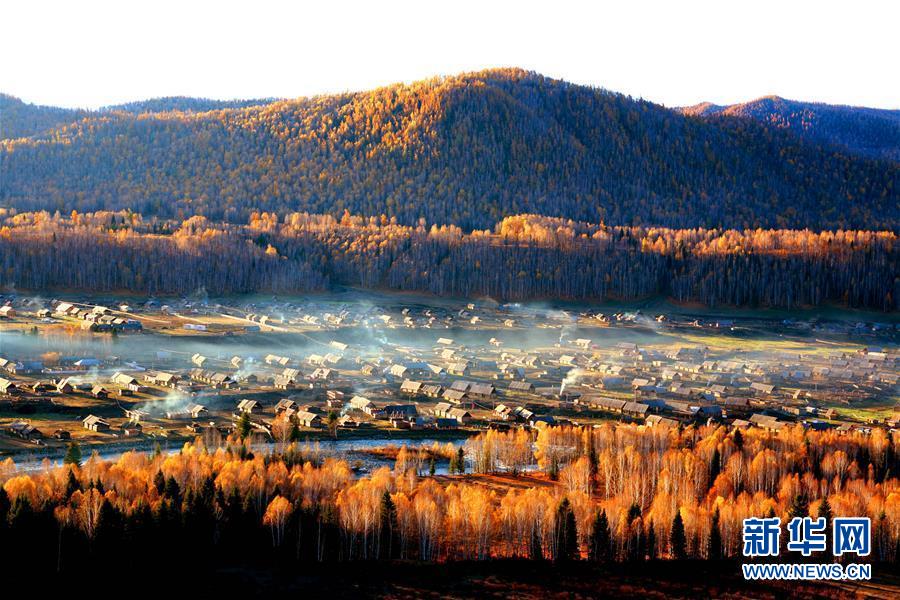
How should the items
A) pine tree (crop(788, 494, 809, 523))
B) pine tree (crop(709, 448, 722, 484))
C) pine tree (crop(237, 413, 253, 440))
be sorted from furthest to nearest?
pine tree (crop(237, 413, 253, 440)), pine tree (crop(709, 448, 722, 484)), pine tree (crop(788, 494, 809, 523))

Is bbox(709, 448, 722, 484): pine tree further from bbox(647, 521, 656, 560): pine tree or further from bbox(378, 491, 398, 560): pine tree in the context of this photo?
bbox(378, 491, 398, 560): pine tree

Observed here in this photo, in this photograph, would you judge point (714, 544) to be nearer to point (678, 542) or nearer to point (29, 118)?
point (678, 542)

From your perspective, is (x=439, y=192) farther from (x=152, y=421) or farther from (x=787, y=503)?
(x=787, y=503)

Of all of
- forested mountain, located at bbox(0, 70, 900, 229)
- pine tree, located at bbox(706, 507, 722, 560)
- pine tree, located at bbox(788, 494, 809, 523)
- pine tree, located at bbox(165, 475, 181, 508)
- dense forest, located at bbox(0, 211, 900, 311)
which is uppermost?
forested mountain, located at bbox(0, 70, 900, 229)

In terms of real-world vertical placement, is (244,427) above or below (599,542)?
above

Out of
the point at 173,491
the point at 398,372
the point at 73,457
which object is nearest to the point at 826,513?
the point at 173,491

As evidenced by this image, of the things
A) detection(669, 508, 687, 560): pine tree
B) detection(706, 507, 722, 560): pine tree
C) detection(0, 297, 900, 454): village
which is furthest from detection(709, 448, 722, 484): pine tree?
detection(0, 297, 900, 454): village

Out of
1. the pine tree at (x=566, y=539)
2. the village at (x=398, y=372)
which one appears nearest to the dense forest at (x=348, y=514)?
the pine tree at (x=566, y=539)
